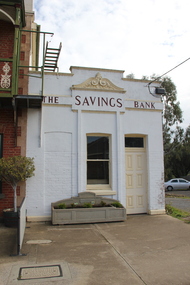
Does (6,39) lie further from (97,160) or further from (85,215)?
(85,215)

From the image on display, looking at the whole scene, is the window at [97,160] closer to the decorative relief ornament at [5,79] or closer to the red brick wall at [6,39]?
the decorative relief ornament at [5,79]

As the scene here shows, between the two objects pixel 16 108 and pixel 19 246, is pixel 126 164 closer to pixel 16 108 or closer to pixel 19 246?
pixel 16 108

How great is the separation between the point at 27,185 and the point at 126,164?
3469 millimetres

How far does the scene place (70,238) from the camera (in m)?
6.58

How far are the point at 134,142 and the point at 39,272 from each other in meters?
6.28

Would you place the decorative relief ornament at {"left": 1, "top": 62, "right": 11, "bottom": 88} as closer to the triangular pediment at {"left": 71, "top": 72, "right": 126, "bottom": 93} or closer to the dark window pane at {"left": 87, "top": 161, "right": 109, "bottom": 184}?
the triangular pediment at {"left": 71, "top": 72, "right": 126, "bottom": 93}

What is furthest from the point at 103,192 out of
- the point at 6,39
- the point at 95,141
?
the point at 6,39

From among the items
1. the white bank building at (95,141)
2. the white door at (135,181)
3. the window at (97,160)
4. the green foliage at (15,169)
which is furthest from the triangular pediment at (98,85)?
the green foliage at (15,169)

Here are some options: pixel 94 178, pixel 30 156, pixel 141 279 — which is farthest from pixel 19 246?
pixel 94 178

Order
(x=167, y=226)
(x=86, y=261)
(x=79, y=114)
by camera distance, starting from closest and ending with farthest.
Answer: (x=86, y=261) < (x=167, y=226) < (x=79, y=114)

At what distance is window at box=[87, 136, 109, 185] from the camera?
9320 mm

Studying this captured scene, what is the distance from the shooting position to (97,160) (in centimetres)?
936

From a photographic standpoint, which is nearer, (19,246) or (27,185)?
(19,246)

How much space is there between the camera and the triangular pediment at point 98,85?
9.37 metres
